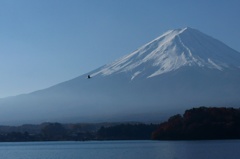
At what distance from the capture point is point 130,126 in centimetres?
4472

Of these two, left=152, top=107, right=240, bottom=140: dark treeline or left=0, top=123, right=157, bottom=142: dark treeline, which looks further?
left=0, top=123, right=157, bottom=142: dark treeline

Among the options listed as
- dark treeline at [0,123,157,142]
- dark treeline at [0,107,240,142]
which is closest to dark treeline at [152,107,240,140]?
dark treeline at [0,107,240,142]

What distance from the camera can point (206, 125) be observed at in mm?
35938

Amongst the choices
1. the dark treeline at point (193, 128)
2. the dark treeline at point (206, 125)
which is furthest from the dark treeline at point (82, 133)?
the dark treeline at point (206, 125)

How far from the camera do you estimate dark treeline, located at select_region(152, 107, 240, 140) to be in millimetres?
35844

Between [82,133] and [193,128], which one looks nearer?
[193,128]

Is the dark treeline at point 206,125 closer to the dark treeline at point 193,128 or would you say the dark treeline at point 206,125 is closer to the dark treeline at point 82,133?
the dark treeline at point 193,128

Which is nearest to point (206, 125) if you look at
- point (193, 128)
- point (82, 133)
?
point (193, 128)

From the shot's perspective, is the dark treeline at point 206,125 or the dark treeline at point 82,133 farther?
the dark treeline at point 82,133

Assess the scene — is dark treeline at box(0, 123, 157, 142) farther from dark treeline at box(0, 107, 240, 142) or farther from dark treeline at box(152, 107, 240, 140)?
dark treeline at box(152, 107, 240, 140)

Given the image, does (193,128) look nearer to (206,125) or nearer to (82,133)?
(206,125)

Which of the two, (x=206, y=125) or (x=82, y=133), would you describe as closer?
(x=206, y=125)

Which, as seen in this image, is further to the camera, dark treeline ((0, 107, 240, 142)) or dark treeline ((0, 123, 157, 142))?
dark treeline ((0, 123, 157, 142))

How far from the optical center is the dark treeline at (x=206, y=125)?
3584 centimetres
